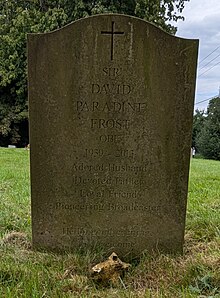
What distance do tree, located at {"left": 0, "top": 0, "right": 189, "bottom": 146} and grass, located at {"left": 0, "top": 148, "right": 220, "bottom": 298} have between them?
13.7 metres

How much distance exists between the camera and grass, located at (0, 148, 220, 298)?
230cm

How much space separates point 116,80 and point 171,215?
3.94 feet

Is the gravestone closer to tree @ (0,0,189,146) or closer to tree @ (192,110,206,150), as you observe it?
tree @ (0,0,189,146)

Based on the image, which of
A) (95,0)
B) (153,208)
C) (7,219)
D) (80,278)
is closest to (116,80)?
(153,208)

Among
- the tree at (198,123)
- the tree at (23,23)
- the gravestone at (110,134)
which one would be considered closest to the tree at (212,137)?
the tree at (198,123)

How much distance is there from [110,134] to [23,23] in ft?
55.0

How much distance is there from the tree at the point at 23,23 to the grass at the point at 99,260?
1372cm

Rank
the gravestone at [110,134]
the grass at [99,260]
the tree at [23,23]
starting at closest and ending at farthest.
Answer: the grass at [99,260] → the gravestone at [110,134] → the tree at [23,23]

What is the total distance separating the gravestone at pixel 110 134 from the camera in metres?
2.85

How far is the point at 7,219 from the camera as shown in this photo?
11.8 ft

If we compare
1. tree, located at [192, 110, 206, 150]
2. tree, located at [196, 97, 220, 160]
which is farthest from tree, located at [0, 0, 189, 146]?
tree, located at [192, 110, 206, 150]

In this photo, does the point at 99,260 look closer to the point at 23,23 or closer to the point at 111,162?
the point at 111,162

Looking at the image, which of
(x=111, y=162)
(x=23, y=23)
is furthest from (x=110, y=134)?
(x=23, y=23)

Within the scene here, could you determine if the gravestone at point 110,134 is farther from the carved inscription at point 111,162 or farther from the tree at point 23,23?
the tree at point 23,23
